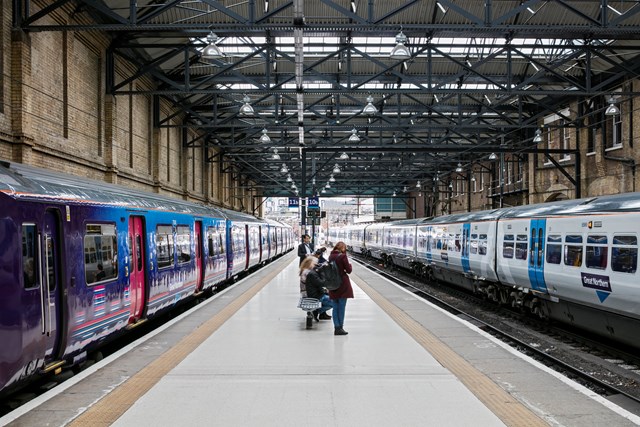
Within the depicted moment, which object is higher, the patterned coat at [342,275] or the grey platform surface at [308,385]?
the patterned coat at [342,275]

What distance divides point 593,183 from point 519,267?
13203 millimetres

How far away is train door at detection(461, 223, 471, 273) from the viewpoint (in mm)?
18562

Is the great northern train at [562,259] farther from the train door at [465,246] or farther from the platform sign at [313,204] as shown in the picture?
the platform sign at [313,204]

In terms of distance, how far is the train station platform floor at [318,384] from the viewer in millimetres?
5539

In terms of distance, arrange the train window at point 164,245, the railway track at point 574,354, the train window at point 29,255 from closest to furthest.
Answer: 1. the train window at point 29,255
2. the railway track at point 574,354
3. the train window at point 164,245

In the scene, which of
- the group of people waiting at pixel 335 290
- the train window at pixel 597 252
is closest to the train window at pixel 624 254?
the train window at pixel 597 252

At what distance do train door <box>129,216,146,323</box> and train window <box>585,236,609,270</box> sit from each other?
7.62 meters

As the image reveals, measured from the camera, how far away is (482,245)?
17.1m

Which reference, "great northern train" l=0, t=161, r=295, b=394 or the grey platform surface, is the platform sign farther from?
the grey platform surface

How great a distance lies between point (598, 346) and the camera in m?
10.8

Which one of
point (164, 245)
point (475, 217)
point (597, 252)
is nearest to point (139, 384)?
point (164, 245)

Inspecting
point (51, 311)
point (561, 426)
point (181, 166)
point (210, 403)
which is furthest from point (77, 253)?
point (181, 166)

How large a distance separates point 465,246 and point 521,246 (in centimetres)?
488

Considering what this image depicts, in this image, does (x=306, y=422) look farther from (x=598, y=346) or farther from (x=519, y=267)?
(x=519, y=267)
